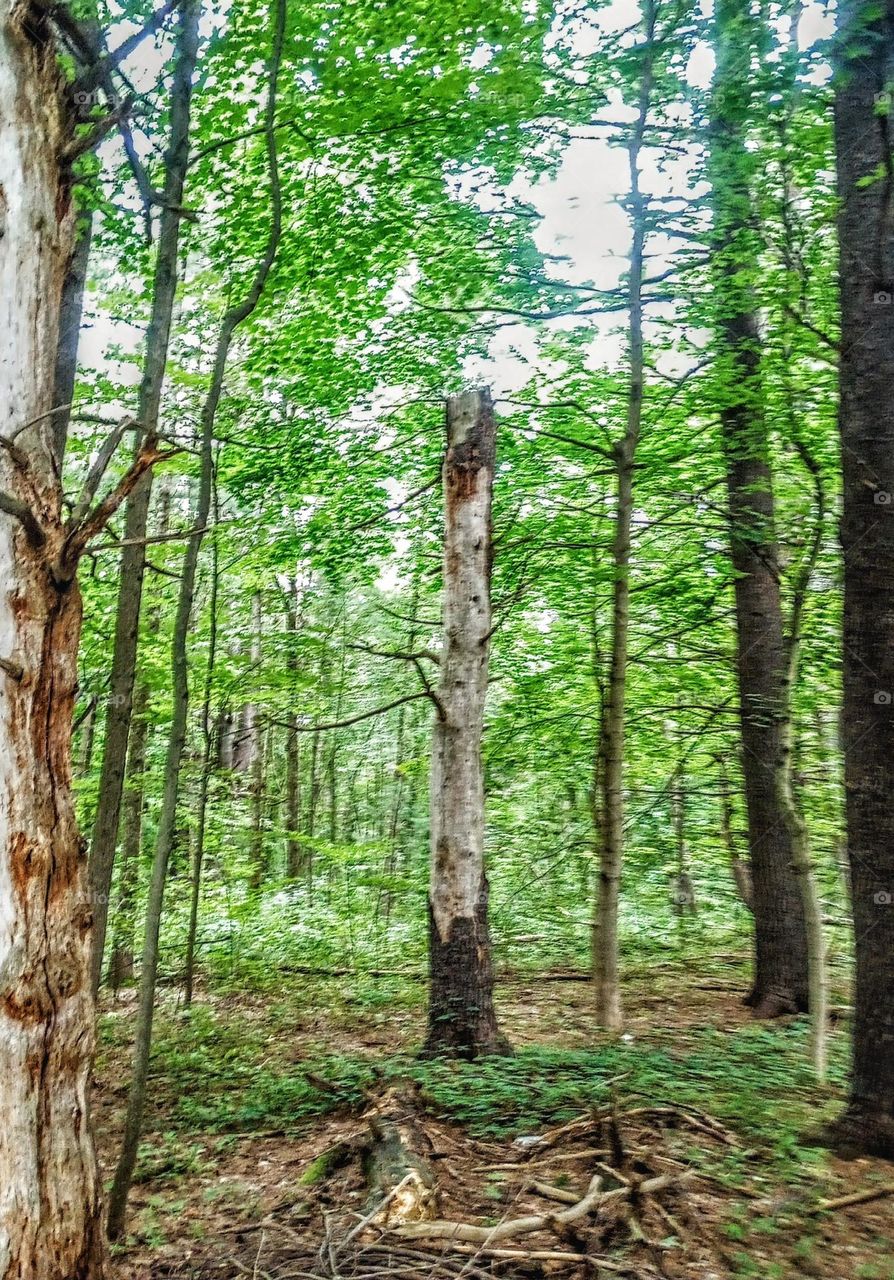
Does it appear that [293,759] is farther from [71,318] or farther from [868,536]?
[868,536]

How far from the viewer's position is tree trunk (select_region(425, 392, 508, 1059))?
6.64 m

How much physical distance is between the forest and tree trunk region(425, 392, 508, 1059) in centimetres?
4

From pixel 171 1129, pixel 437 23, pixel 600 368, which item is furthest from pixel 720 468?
pixel 171 1129

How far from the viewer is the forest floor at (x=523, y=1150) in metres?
3.44

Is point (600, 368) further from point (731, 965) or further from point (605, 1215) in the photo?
point (731, 965)

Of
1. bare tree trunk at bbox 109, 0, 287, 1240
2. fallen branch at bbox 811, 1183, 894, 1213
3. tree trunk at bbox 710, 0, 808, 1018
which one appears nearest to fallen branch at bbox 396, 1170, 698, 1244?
fallen branch at bbox 811, 1183, 894, 1213

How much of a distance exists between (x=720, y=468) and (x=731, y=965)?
20.6 ft

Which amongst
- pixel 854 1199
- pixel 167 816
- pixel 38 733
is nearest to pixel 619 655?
pixel 167 816

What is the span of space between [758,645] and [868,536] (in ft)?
12.2

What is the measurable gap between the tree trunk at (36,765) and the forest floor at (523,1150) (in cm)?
100

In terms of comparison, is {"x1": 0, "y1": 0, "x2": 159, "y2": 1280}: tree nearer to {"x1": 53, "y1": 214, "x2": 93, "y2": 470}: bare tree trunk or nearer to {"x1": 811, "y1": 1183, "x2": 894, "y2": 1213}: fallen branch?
{"x1": 53, "y1": 214, "x2": 93, "y2": 470}: bare tree trunk

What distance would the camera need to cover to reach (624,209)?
6512mm

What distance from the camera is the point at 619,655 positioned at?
660 centimetres

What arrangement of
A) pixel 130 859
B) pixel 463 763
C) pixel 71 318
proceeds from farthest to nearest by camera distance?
pixel 130 859 < pixel 463 763 < pixel 71 318
